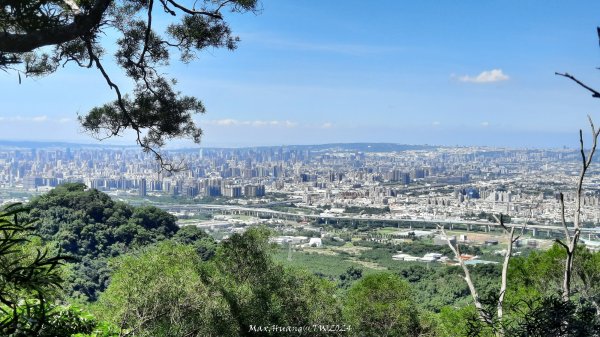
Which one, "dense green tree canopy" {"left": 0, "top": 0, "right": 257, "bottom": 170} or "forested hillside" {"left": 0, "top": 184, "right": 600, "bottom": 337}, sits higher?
"dense green tree canopy" {"left": 0, "top": 0, "right": 257, "bottom": 170}

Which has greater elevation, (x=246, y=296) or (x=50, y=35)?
(x=50, y=35)

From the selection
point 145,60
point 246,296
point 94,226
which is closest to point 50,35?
point 145,60

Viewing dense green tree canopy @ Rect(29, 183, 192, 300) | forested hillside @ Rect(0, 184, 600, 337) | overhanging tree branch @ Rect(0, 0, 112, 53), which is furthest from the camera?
dense green tree canopy @ Rect(29, 183, 192, 300)

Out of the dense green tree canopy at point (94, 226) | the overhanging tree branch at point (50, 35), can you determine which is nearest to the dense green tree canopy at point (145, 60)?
the overhanging tree branch at point (50, 35)

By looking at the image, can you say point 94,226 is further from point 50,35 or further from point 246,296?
point 50,35

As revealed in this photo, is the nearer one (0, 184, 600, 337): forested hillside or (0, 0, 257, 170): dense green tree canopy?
(0, 0, 257, 170): dense green tree canopy

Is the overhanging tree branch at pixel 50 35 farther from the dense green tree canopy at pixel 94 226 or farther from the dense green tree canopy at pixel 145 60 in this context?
the dense green tree canopy at pixel 94 226

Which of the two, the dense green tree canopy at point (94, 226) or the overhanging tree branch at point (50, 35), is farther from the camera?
the dense green tree canopy at point (94, 226)

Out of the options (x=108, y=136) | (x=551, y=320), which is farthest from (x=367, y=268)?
(x=551, y=320)

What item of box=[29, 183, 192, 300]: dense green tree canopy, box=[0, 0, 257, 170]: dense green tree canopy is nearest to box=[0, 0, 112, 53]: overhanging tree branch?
box=[0, 0, 257, 170]: dense green tree canopy

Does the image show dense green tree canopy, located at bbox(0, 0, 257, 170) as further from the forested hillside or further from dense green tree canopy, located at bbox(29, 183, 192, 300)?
dense green tree canopy, located at bbox(29, 183, 192, 300)

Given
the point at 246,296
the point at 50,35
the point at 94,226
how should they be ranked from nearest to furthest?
the point at 50,35 → the point at 246,296 → the point at 94,226

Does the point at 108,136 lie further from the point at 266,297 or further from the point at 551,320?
the point at 266,297
